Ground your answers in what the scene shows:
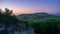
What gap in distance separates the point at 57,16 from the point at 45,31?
905 millimetres

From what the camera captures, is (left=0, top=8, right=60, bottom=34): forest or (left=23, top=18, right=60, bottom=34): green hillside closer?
(left=0, top=8, right=60, bottom=34): forest

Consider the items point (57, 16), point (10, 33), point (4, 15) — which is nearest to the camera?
point (10, 33)

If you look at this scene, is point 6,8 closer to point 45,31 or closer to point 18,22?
point 18,22

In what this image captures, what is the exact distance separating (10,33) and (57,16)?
8.18 feet

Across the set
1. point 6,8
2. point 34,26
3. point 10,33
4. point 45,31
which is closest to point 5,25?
point 10,33

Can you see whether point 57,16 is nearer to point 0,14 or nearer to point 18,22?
point 18,22

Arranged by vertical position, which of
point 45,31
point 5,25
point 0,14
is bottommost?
point 45,31

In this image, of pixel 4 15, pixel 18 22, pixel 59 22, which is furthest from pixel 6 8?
pixel 59 22

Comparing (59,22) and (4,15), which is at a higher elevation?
(4,15)

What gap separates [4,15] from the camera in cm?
635

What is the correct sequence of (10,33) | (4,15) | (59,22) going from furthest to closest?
1. (59,22)
2. (4,15)
3. (10,33)

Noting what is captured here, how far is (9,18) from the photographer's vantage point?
20.7 ft

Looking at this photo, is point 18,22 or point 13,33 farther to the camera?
point 18,22

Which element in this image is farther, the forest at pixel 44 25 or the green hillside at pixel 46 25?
the green hillside at pixel 46 25
